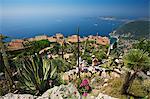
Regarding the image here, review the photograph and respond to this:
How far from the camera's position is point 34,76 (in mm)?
5770

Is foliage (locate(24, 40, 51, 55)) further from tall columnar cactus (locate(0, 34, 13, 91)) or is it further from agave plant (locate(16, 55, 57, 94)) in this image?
tall columnar cactus (locate(0, 34, 13, 91))

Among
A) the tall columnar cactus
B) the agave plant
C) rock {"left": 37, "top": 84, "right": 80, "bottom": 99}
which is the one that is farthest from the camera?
the agave plant

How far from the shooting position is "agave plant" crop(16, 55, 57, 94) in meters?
5.75

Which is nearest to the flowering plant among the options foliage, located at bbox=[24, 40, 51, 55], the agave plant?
the agave plant

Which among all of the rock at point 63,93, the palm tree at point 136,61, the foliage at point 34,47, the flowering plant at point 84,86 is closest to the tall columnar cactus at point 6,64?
the rock at point 63,93

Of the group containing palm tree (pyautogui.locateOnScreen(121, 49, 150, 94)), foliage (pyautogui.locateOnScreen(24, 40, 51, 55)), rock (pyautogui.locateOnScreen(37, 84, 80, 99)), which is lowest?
foliage (pyautogui.locateOnScreen(24, 40, 51, 55))

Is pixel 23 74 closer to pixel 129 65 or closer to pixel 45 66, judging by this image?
pixel 45 66

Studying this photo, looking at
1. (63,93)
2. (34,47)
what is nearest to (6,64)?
(63,93)

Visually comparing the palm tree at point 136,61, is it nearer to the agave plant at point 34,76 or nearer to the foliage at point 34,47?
the agave plant at point 34,76

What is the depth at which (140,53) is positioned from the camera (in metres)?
5.51

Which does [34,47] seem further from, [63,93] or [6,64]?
[63,93]

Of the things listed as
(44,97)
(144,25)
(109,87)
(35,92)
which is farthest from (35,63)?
(144,25)

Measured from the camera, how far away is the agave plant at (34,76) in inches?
Result: 227

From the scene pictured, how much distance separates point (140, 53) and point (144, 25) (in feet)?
52.7
